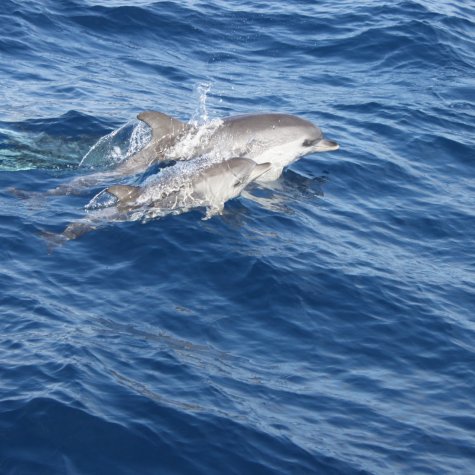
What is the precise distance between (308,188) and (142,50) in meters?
9.01

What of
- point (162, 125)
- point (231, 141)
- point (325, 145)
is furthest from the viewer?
point (325, 145)

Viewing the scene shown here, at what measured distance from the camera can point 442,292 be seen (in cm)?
1414

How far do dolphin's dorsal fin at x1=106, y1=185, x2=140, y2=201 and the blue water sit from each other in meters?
Answer: 0.57

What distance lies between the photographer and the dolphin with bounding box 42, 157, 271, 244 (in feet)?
48.0

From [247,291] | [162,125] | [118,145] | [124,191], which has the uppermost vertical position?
[162,125]

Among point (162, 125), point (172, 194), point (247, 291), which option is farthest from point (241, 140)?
point (247, 291)

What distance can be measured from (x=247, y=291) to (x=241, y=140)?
15.8ft

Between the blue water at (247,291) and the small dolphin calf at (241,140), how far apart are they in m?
0.51

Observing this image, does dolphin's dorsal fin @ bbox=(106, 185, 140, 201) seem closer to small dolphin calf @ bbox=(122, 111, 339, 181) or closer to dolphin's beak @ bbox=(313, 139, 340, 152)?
small dolphin calf @ bbox=(122, 111, 339, 181)

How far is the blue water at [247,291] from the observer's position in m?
10.0

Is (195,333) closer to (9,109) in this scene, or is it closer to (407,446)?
(407,446)

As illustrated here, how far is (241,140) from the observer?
685 inches

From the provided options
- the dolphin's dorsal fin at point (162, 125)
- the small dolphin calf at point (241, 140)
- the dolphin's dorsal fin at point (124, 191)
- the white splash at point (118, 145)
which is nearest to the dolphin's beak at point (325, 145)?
the small dolphin calf at point (241, 140)

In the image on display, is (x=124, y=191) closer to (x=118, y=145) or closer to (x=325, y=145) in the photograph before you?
(x=118, y=145)
